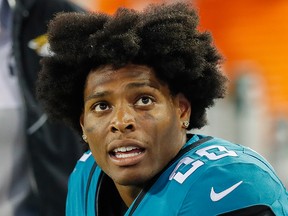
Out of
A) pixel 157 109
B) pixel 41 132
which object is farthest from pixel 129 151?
pixel 41 132

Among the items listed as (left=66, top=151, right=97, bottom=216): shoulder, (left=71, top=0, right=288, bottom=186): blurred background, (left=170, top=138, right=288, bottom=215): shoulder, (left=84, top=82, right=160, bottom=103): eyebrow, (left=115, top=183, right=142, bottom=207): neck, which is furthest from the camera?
(left=71, top=0, right=288, bottom=186): blurred background

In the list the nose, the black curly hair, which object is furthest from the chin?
the black curly hair

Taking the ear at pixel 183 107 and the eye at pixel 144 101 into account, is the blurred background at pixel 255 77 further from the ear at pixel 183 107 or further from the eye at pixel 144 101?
the eye at pixel 144 101

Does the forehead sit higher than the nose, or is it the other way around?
the forehead

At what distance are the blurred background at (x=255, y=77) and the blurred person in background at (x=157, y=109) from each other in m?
1.83

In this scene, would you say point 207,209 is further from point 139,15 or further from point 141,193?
point 139,15

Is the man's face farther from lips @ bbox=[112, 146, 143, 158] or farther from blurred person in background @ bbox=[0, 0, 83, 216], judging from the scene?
blurred person in background @ bbox=[0, 0, 83, 216]

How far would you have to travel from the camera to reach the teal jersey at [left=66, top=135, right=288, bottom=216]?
1570 millimetres

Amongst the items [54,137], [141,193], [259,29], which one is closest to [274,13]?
[259,29]

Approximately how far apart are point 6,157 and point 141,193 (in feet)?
2.53

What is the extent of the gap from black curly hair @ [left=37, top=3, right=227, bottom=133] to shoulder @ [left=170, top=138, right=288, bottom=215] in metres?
0.19

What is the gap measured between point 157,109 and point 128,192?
0.83ft

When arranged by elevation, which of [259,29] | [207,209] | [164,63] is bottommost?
[207,209]

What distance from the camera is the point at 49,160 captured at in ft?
7.66
